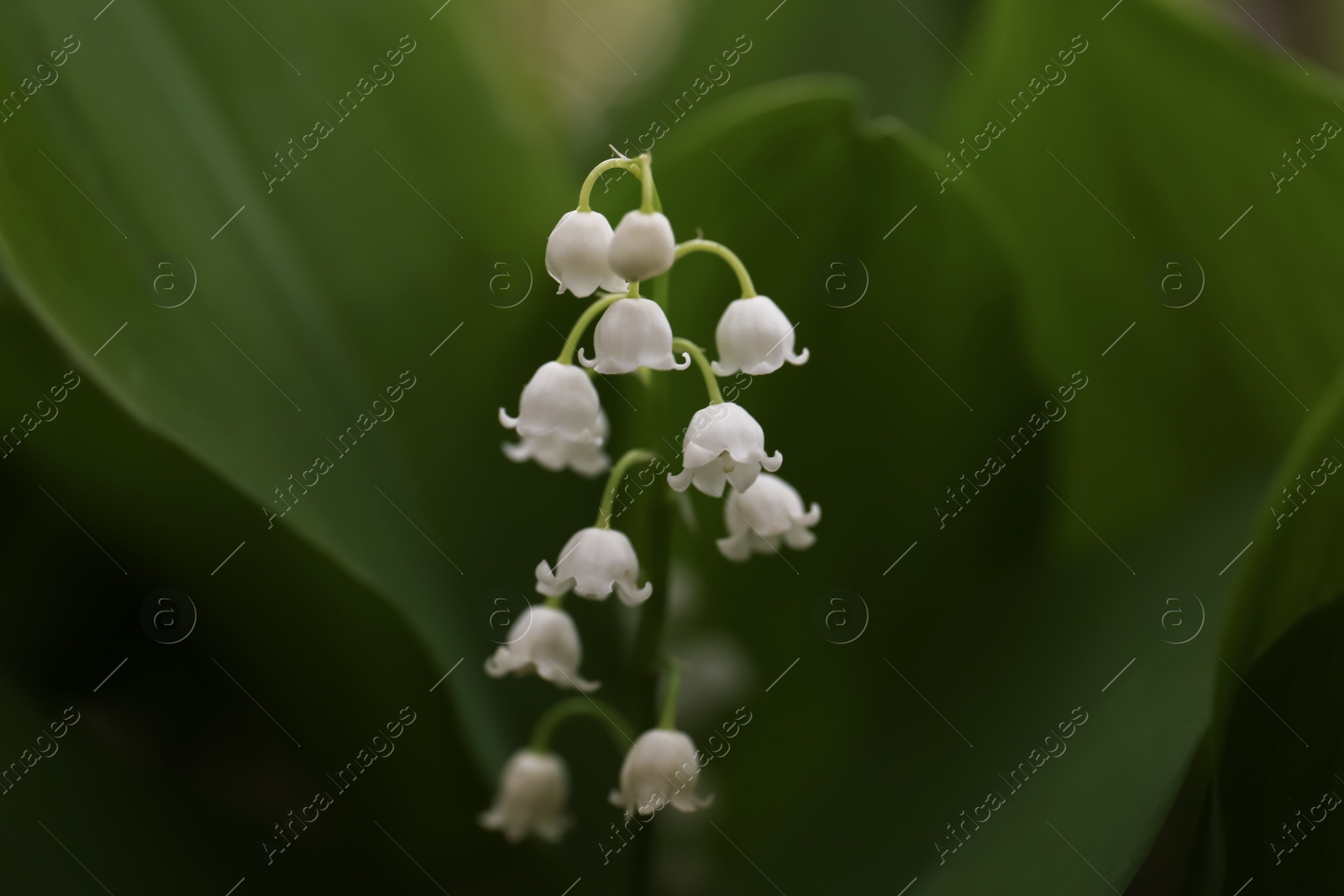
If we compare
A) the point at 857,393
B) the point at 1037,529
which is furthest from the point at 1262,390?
the point at 857,393

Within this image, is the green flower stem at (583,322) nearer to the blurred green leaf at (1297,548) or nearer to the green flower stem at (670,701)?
the green flower stem at (670,701)

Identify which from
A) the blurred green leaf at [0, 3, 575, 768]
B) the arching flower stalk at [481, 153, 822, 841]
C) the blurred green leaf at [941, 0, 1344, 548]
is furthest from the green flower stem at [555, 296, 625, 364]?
the blurred green leaf at [941, 0, 1344, 548]

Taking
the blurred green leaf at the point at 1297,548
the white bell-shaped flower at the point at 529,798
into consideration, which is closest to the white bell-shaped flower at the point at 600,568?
the white bell-shaped flower at the point at 529,798

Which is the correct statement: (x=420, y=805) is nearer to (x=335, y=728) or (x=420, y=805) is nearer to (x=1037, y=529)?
(x=335, y=728)

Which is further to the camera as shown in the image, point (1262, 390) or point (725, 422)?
point (1262, 390)

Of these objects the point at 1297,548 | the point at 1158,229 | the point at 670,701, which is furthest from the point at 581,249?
the point at 1158,229

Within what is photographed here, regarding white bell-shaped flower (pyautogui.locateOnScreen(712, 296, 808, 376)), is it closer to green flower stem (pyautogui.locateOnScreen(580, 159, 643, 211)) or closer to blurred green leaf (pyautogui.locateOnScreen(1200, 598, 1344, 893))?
green flower stem (pyautogui.locateOnScreen(580, 159, 643, 211))
